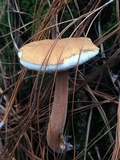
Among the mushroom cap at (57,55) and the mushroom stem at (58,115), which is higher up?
the mushroom cap at (57,55)

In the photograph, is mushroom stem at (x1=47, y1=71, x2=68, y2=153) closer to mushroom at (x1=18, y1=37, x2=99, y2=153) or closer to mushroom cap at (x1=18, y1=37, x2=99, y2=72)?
mushroom at (x1=18, y1=37, x2=99, y2=153)

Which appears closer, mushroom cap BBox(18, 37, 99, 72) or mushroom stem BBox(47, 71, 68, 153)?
mushroom cap BBox(18, 37, 99, 72)

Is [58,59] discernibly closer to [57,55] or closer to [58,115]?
[57,55]

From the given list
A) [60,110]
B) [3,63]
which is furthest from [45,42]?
[3,63]

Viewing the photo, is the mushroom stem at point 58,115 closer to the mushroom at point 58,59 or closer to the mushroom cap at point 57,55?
the mushroom at point 58,59

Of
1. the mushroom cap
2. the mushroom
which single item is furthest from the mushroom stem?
the mushroom cap

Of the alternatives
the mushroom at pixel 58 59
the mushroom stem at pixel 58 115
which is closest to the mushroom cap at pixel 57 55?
the mushroom at pixel 58 59

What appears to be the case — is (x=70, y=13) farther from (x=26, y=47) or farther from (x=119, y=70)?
(x=26, y=47)
